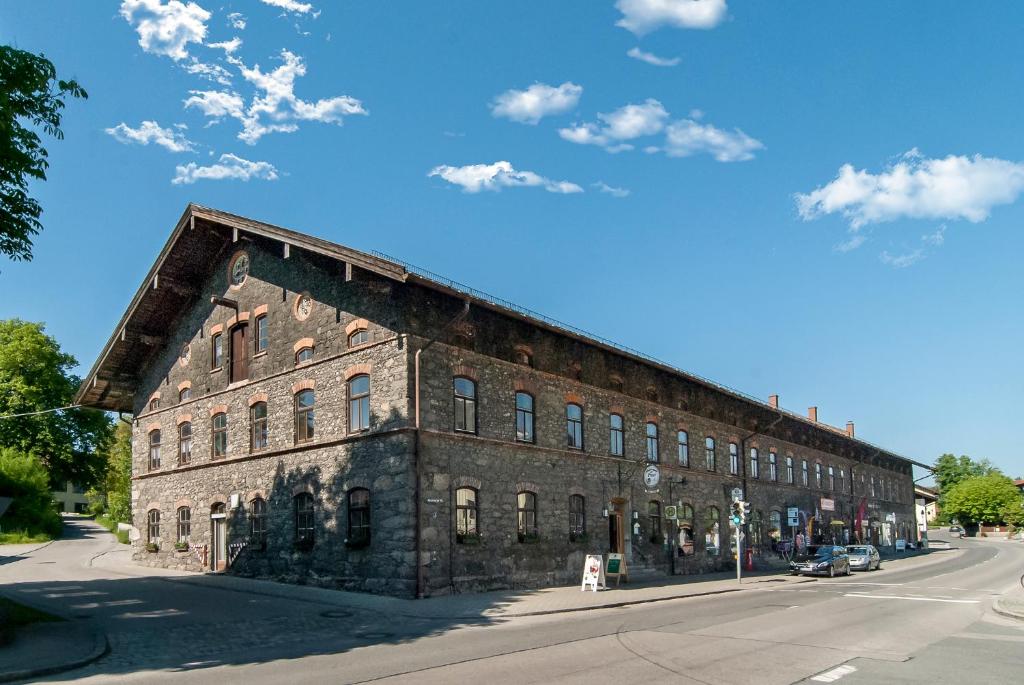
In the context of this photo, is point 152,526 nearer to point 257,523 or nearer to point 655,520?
point 257,523

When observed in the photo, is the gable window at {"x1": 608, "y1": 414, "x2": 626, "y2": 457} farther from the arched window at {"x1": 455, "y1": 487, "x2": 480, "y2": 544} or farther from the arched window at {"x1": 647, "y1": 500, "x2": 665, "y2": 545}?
the arched window at {"x1": 455, "y1": 487, "x2": 480, "y2": 544}

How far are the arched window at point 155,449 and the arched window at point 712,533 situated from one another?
75.3 feet

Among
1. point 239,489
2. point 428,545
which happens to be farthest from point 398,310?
point 239,489

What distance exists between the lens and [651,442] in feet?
106

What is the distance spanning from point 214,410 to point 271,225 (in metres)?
8.24

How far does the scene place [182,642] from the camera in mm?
14273

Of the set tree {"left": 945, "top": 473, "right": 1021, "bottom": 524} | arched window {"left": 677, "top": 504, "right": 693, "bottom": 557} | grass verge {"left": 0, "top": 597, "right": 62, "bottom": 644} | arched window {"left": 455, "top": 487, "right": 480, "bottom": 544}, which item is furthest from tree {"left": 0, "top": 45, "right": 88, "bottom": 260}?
tree {"left": 945, "top": 473, "right": 1021, "bottom": 524}

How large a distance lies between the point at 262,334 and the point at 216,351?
334cm

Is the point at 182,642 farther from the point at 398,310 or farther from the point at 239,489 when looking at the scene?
the point at 239,489

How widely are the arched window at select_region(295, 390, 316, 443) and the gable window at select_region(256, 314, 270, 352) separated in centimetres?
278

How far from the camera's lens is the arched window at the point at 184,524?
30.4 metres

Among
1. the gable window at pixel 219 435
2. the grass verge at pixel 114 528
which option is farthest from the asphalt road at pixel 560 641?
the grass verge at pixel 114 528

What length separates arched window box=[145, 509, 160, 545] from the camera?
3256 cm

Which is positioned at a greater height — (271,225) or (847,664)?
(271,225)
